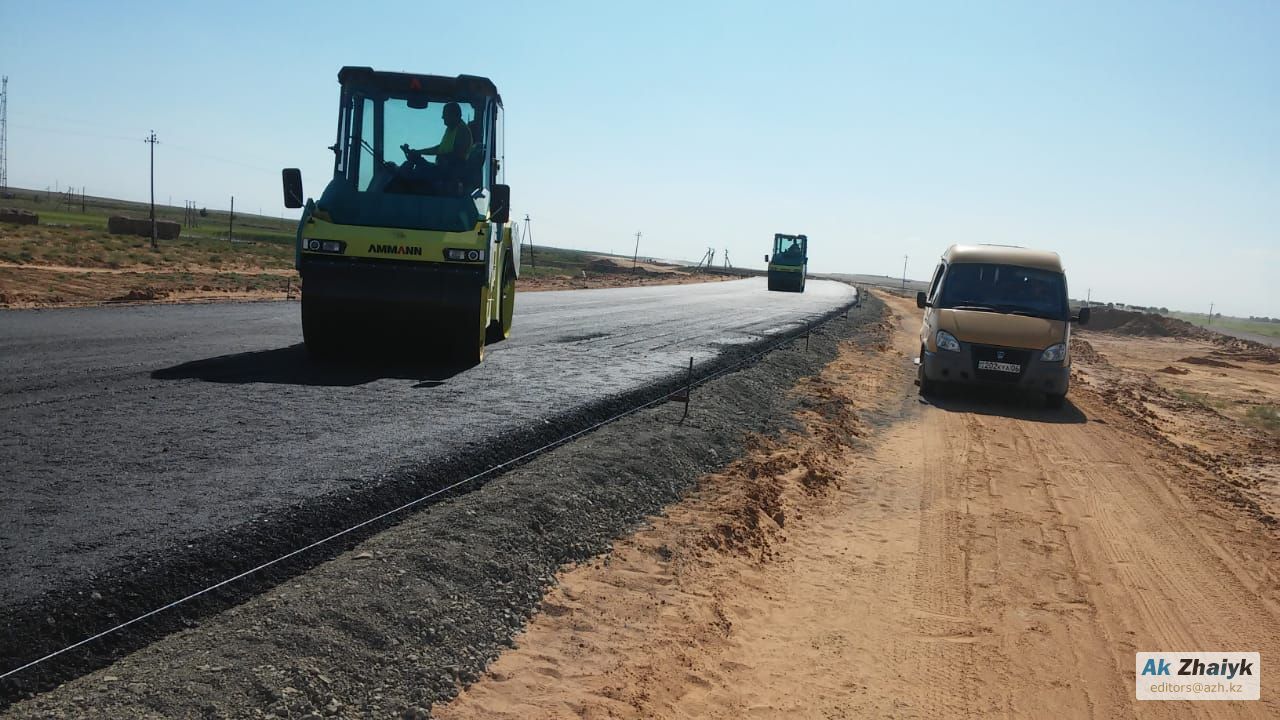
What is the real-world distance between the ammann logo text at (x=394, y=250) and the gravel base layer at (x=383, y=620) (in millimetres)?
3747

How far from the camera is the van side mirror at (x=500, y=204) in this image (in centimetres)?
1110

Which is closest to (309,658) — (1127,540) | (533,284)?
(1127,540)

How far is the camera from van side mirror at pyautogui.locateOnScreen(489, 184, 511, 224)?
11102mm

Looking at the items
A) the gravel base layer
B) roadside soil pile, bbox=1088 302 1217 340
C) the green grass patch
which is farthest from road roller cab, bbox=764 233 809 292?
the gravel base layer

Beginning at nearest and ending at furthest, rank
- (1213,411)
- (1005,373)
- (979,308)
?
(1005,373) → (979,308) → (1213,411)

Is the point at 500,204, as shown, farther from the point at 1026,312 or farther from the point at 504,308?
the point at 1026,312

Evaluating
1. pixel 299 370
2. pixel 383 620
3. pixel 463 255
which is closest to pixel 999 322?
pixel 463 255

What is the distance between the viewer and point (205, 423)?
7055 mm

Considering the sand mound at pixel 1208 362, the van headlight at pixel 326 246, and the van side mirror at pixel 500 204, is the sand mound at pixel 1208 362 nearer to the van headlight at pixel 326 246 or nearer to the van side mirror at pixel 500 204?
the van side mirror at pixel 500 204

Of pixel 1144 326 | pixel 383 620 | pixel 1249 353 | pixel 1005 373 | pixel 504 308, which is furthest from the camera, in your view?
pixel 1144 326

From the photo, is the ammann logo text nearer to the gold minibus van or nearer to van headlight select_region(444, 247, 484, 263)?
van headlight select_region(444, 247, 484, 263)

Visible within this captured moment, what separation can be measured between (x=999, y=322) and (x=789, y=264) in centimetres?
3982

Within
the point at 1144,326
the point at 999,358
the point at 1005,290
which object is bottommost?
the point at 1144,326

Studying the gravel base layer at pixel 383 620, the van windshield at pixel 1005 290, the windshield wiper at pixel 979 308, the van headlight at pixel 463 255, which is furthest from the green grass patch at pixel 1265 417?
the gravel base layer at pixel 383 620
